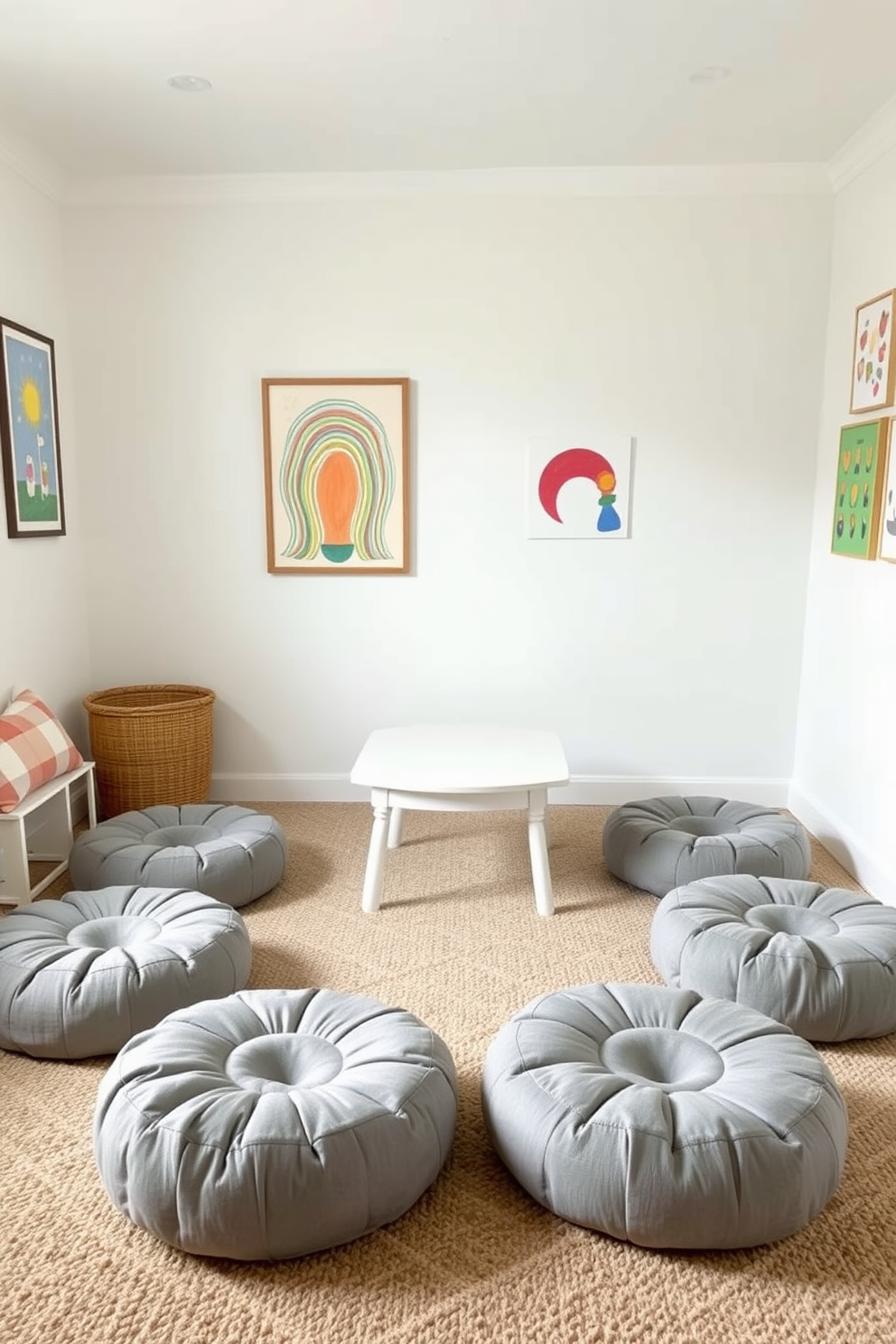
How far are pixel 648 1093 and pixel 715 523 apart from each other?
255cm

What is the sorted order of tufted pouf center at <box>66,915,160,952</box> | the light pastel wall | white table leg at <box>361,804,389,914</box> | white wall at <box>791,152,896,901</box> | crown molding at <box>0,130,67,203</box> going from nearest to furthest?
tufted pouf center at <box>66,915,160,952</box>, white table leg at <box>361,804,389,914</box>, white wall at <box>791,152,896,901</box>, crown molding at <box>0,130,67,203</box>, the light pastel wall

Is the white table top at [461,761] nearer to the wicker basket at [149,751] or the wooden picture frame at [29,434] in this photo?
the wicker basket at [149,751]

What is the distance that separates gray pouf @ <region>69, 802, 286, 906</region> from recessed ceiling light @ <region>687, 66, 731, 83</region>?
8.25ft

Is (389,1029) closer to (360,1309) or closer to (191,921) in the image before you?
(360,1309)

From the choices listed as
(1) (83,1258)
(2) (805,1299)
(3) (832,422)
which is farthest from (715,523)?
(1) (83,1258)

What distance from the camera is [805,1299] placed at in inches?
63.3

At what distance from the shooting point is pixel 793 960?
2.29 meters

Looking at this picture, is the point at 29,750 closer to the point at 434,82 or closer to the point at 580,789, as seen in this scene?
the point at 580,789

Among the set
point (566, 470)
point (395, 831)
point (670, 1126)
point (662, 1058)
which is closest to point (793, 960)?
point (662, 1058)

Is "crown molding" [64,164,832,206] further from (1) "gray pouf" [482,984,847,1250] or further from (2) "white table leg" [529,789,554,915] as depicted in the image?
(1) "gray pouf" [482,984,847,1250]

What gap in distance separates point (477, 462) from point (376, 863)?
163cm

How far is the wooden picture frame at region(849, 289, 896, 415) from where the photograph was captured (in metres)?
3.10

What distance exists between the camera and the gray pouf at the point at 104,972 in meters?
2.19

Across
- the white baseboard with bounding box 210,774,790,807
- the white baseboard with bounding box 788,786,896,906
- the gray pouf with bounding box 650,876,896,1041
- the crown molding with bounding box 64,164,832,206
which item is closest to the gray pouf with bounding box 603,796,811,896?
the white baseboard with bounding box 788,786,896,906
